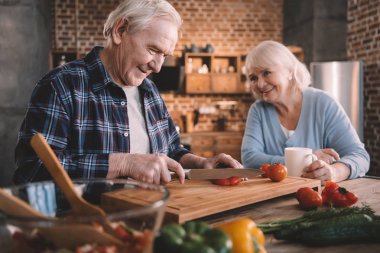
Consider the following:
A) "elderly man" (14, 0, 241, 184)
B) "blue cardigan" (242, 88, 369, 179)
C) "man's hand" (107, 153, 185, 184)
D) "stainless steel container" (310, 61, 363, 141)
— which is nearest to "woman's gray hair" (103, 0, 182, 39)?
"elderly man" (14, 0, 241, 184)

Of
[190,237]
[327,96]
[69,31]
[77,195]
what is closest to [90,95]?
[77,195]

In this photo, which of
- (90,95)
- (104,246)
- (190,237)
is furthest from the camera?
(90,95)

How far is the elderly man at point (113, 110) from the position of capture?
5.01 feet

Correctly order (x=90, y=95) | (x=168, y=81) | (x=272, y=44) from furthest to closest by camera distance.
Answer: (x=168, y=81) → (x=272, y=44) → (x=90, y=95)

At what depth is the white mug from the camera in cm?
192

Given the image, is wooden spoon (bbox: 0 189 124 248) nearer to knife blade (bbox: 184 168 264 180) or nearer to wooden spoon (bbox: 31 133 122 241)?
wooden spoon (bbox: 31 133 122 241)

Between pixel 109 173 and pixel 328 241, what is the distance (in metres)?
0.84

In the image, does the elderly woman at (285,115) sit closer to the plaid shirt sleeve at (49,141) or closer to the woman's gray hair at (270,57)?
the woman's gray hair at (270,57)

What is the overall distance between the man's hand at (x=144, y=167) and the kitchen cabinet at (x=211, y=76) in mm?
5248

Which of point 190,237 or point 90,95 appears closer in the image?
point 190,237

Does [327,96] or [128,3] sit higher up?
[128,3]

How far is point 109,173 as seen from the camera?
1524 millimetres

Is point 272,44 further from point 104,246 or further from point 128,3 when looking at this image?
point 104,246

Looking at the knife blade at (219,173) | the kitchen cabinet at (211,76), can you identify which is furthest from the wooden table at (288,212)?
the kitchen cabinet at (211,76)
